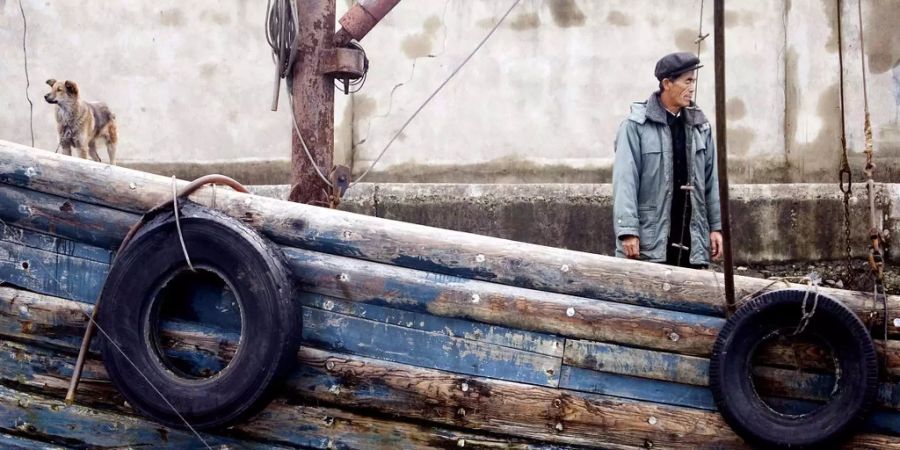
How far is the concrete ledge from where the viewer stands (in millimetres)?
6145

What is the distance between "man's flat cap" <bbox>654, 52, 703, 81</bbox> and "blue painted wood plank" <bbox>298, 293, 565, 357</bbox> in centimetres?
141

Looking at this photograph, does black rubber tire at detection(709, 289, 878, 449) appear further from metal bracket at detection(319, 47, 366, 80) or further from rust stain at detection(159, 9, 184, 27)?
rust stain at detection(159, 9, 184, 27)

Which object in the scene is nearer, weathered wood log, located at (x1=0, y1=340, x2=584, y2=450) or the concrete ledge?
weathered wood log, located at (x1=0, y1=340, x2=584, y2=450)

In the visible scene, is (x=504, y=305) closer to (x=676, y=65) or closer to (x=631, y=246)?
(x=631, y=246)

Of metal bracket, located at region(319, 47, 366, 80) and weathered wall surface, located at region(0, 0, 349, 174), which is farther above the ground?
weathered wall surface, located at region(0, 0, 349, 174)

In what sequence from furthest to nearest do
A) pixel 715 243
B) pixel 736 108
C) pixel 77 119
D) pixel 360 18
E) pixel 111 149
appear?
1. pixel 736 108
2. pixel 111 149
3. pixel 77 119
4. pixel 360 18
5. pixel 715 243

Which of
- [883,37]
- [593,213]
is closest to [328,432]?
[593,213]

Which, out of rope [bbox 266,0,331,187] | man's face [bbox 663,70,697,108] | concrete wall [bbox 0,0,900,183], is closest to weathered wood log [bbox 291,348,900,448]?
rope [bbox 266,0,331,187]

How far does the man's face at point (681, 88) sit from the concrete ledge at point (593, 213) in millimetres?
2249

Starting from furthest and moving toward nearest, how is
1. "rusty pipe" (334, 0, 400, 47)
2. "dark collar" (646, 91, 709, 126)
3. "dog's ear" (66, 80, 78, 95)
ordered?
"dog's ear" (66, 80, 78, 95) < "rusty pipe" (334, 0, 400, 47) < "dark collar" (646, 91, 709, 126)

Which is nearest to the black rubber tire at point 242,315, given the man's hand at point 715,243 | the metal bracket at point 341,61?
the metal bracket at point 341,61

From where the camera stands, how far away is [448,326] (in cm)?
331

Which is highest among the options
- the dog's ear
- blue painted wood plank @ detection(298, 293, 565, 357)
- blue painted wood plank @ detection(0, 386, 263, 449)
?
the dog's ear

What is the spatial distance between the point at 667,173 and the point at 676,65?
483 mm
